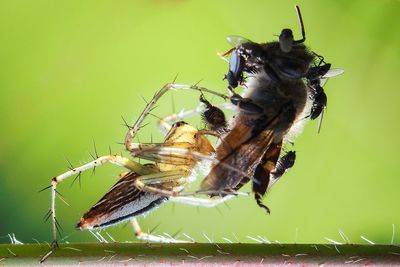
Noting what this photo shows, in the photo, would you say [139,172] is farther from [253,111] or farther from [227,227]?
[227,227]

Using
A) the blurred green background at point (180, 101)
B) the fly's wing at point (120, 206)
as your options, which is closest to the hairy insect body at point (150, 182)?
the fly's wing at point (120, 206)

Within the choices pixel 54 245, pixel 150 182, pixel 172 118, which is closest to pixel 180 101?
pixel 172 118

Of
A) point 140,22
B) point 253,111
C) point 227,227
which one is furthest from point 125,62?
point 253,111

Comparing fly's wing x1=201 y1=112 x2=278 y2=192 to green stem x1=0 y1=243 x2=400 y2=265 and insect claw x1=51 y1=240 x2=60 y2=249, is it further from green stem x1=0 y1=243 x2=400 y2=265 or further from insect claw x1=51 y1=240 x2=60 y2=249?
insect claw x1=51 y1=240 x2=60 y2=249

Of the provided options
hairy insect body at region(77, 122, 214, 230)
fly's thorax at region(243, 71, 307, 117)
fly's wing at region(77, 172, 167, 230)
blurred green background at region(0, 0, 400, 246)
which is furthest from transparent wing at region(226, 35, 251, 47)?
blurred green background at region(0, 0, 400, 246)

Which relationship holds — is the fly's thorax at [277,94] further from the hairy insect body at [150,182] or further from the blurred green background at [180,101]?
the blurred green background at [180,101]

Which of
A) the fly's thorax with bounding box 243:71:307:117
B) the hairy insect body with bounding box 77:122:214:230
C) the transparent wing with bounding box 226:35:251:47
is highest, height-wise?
the transparent wing with bounding box 226:35:251:47
